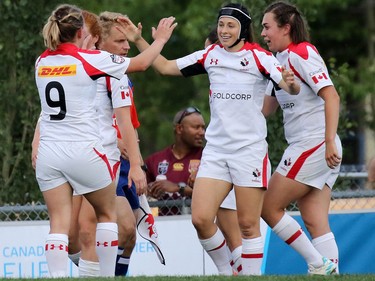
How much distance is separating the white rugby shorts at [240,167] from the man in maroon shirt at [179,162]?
224cm

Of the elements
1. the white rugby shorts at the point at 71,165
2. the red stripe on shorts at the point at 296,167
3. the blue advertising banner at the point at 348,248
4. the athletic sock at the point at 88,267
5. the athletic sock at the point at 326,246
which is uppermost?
the white rugby shorts at the point at 71,165

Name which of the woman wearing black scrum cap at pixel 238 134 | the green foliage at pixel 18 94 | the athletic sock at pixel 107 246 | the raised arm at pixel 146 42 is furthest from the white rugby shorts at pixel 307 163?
the green foliage at pixel 18 94

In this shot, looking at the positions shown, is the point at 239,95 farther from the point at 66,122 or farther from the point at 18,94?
the point at 18,94

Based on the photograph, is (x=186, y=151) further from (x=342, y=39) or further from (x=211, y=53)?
(x=342, y=39)

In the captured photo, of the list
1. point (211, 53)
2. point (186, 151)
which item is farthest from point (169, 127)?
point (211, 53)

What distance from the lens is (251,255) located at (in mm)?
9820

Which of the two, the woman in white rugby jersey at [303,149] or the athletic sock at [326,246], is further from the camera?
the athletic sock at [326,246]

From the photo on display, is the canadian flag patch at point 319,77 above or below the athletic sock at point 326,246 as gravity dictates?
above

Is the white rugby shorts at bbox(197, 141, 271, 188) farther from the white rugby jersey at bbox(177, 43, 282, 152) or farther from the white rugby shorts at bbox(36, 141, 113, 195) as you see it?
the white rugby shorts at bbox(36, 141, 113, 195)

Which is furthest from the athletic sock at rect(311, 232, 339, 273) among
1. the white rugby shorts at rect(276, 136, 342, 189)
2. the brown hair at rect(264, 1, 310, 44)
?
the brown hair at rect(264, 1, 310, 44)

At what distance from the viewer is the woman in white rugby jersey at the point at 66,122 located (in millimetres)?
9086

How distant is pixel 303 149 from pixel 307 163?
125 millimetres

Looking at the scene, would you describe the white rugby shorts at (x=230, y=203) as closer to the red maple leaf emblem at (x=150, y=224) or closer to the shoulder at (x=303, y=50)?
the red maple leaf emblem at (x=150, y=224)

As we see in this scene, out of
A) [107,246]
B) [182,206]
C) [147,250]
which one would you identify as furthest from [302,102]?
[147,250]
